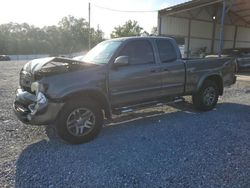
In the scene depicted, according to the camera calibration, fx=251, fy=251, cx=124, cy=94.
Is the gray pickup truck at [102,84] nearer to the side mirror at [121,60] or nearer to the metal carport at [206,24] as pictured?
the side mirror at [121,60]

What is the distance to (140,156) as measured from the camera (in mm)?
4105

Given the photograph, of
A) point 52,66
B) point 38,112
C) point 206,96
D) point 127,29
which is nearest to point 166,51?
point 206,96

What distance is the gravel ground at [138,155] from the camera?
3.39 meters

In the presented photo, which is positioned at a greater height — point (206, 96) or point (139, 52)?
point (139, 52)

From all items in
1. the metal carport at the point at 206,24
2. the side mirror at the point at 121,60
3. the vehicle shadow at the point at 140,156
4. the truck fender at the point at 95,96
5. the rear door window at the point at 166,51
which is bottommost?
the vehicle shadow at the point at 140,156

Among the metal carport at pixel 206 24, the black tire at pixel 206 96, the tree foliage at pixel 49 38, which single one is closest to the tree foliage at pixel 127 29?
the tree foliage at pixel 49 38

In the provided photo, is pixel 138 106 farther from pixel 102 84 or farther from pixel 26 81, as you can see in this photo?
pixel 26 81

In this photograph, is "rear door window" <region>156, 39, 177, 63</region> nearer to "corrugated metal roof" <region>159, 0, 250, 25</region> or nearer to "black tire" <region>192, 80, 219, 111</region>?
"black tire" <region>192, 80, 219, 111</region>

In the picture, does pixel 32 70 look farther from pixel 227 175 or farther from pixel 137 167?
pixel 227 175

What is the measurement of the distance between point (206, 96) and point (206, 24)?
22.0 meters

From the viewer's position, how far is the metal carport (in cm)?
2259

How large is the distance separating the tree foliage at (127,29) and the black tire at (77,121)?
5665 centimetres

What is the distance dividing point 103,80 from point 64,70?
2.49 feet

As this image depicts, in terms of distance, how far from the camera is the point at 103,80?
480 centimetres
